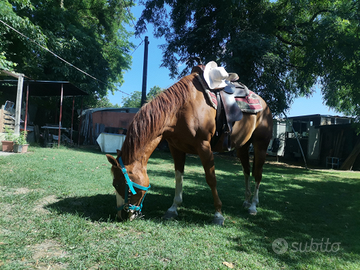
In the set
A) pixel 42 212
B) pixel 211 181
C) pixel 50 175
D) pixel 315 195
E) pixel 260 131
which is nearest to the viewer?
pixel 42 212

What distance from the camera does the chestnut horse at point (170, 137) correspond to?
245 centimetres

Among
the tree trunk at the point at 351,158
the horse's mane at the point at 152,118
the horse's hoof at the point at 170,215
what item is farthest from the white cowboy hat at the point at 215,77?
the tree trunk at the point at 351,158

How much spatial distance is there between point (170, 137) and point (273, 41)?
10.3 metres

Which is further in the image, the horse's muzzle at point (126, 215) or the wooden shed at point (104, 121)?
the wooden shed at point (104, 121)

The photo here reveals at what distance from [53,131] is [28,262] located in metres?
15.5

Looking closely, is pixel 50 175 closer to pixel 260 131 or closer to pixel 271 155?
pixel 260 131

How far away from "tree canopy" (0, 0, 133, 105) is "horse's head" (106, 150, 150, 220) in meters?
12.2

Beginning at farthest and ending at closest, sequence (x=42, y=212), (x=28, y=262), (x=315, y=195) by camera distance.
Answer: (x=315, y=195), (x=42, y=212), (x=28, y=262)

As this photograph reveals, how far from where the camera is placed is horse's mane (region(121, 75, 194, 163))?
252cm

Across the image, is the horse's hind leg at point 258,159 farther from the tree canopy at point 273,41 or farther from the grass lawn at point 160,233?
the tree canopy at point 273,41

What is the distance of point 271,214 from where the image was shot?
3.53 m

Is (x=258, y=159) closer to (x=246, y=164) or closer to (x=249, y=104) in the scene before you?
(x=246, y=164)

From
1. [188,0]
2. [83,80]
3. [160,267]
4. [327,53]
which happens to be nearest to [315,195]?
[160,267]

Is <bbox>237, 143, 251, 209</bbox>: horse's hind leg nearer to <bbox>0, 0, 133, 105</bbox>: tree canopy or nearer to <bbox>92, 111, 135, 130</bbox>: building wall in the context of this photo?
<bbox>0, 0, 133, 105</bbox>: tree canopy
